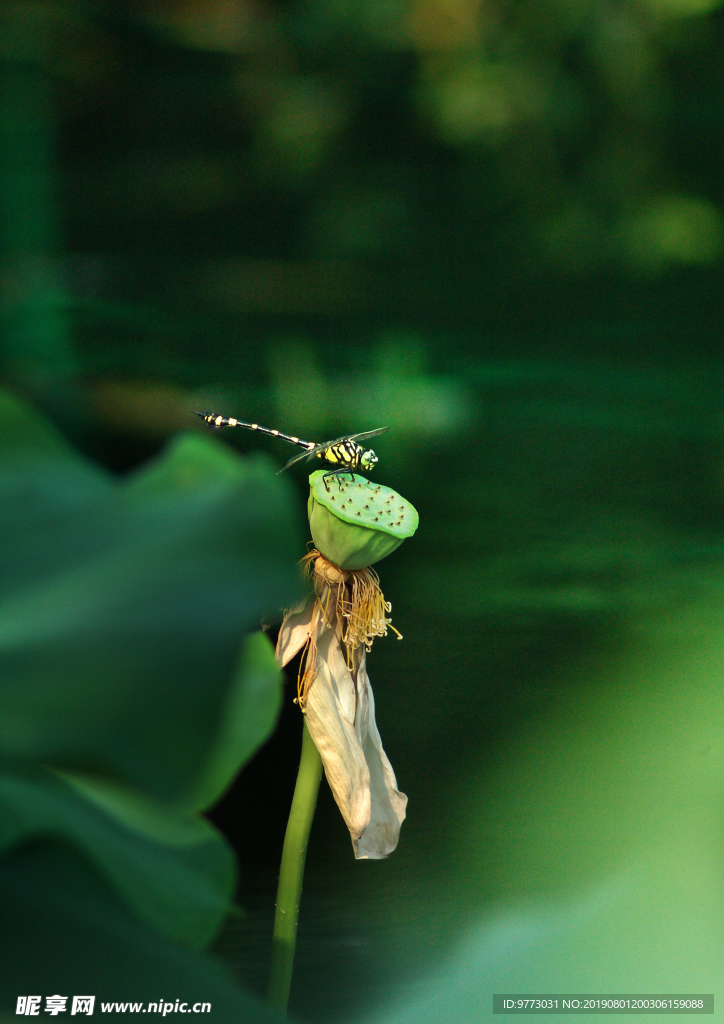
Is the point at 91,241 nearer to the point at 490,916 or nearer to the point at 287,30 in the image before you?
the point at 287,30

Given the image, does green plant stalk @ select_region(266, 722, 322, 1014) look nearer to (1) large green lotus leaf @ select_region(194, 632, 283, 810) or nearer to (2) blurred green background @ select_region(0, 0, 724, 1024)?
(2) blurred green background @ select_region(0, 0, 724, 1024)

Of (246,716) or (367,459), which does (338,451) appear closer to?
(367,459)

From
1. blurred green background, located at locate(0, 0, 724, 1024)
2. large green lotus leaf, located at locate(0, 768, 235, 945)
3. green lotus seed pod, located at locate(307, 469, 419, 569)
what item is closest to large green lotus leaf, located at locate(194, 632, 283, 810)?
large green lotus leaf, located at locate(0, 768, 235, 945)

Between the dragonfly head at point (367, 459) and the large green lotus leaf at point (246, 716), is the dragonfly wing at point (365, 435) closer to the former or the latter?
the dragonfly head at point (367, 459)

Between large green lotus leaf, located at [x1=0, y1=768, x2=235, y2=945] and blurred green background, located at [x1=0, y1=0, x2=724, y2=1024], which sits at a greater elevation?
blurred green background, located at [x1=0, y1=0, x2=724, y2=1024]

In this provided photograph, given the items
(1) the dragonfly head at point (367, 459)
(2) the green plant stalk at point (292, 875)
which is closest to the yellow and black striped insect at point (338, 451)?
(1) the dragonfly head at point (367, 459)

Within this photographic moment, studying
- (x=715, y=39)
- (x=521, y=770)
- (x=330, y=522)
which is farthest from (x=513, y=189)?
(x=521, y=770)

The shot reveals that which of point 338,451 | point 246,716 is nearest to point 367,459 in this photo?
point 338,451

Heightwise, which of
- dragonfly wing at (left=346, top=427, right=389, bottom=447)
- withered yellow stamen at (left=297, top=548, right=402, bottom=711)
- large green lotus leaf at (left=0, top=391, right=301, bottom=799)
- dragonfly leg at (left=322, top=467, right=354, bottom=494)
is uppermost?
dragonfly wing at (left=346, top=427, right=389, bottom=447)
